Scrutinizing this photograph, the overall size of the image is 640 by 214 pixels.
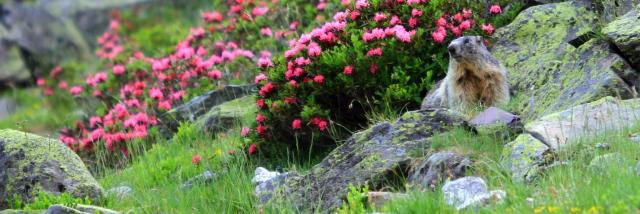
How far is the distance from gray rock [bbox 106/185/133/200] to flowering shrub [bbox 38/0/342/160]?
106 inches

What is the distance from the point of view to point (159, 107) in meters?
13.3

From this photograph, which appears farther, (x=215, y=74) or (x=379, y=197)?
(x=215, y=74)

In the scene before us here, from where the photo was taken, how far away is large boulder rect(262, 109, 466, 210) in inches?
305

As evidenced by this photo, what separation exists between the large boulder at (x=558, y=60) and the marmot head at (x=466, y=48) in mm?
602

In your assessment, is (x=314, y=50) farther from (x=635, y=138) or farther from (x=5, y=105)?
(x=5, y=105)

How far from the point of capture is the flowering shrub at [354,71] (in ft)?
32.3

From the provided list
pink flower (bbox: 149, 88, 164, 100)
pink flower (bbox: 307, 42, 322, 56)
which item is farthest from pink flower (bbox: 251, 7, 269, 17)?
pink flower (bbox: 307, 42, 322, 56)

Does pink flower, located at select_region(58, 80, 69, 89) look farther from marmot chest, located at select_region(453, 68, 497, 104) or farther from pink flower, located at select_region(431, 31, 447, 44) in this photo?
marmot chest, located at select_region(453, 68, 497, 104)

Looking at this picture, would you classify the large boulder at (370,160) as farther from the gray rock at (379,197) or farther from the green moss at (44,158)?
the green moss at (44,158)

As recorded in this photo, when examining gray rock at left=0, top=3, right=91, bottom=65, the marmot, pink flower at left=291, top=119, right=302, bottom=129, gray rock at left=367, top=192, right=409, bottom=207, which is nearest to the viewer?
gray rock at left=367, top=192, right=409, bottom=207

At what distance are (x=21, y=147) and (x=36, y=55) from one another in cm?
1302

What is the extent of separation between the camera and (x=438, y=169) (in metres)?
7.18

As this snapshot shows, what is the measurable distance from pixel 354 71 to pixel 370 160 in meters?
2.13

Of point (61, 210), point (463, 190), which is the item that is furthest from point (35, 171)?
point (463, 190)
